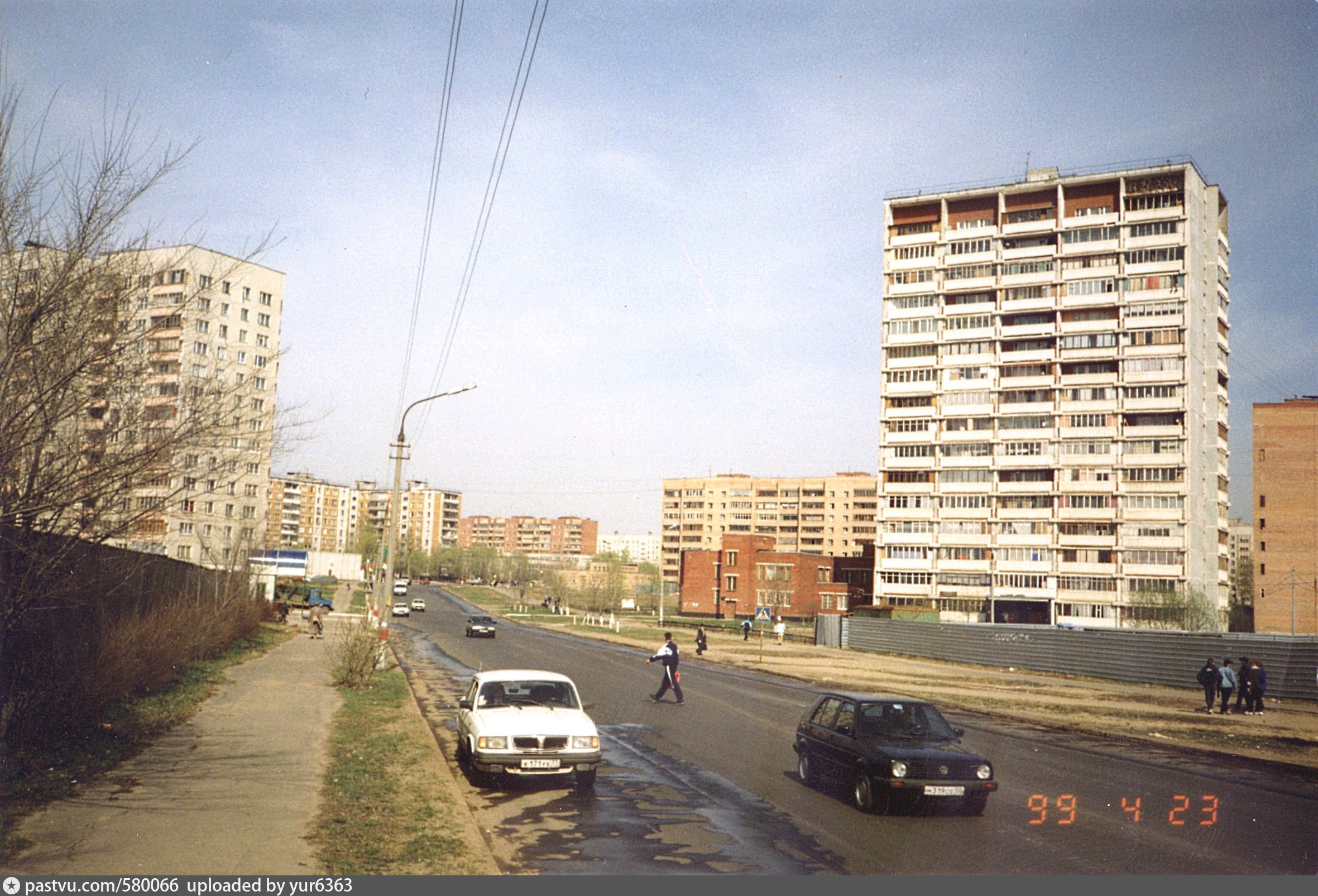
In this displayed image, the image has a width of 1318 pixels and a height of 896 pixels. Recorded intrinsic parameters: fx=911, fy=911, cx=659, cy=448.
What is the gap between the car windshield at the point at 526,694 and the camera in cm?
1257

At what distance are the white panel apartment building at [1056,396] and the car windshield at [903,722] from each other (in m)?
65.6

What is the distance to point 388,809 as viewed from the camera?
972cm

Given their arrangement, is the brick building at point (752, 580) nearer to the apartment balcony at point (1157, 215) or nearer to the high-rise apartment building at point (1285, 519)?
A: the high-rise apartment building at point (1285, 519)

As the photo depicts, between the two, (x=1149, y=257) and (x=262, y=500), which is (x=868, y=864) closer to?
(x=262, y=500)

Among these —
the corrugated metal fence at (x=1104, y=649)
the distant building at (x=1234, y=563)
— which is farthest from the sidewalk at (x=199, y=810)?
the distant building at (x=1234, y=563)

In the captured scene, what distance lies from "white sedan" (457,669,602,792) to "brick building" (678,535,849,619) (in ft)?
284

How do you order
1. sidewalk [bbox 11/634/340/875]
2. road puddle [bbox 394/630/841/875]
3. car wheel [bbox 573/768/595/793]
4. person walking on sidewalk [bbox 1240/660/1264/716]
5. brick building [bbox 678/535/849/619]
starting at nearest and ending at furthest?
sidewalk [bbox 11/634/340/875] < road puddle [bbox 394/630/841/875] < car wheel [bbox 573/768/595/793] < person walking on sidewalk [bbox 1240/660/1264/716] < brick building [bbox 678/535/849/619]

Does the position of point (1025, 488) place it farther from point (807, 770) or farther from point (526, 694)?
point (526, 694)

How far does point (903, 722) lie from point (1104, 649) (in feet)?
99.7

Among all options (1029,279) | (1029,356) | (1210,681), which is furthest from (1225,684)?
(1029,279)

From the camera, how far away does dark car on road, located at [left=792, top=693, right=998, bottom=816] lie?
33.5 ft

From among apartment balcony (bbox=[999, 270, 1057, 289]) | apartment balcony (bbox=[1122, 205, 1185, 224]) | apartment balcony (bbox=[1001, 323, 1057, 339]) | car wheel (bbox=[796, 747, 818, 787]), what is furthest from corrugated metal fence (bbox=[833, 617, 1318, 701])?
apartment balcony (bbox=[1122, 205, 1185, 224])

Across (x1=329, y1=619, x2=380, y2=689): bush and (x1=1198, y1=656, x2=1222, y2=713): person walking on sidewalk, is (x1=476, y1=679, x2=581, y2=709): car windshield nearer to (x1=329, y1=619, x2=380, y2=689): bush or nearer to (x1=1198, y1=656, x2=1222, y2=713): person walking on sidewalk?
(x1=329, y1=619, x2=380, y2=689): bush

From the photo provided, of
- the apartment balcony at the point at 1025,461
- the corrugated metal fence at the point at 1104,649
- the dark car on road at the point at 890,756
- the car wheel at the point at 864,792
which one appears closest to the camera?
the dark car on road at the point at 890,756
